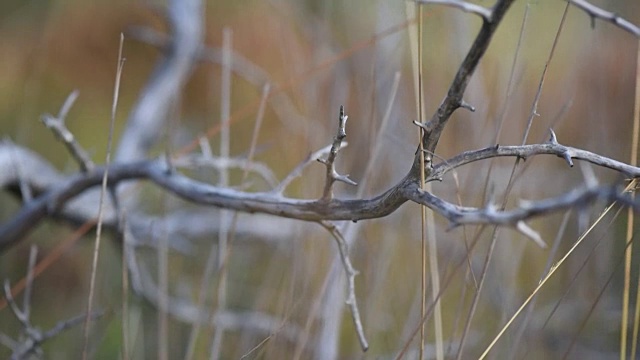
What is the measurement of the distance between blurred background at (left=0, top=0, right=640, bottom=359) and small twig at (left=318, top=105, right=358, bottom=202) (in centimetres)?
10

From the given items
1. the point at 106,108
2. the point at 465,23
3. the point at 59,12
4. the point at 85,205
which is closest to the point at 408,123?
the point at 465,23

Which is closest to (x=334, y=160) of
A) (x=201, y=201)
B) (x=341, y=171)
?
(x=201, y=201)

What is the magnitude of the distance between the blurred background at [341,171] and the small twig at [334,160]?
0.32 ft

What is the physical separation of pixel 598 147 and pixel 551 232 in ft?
0.99

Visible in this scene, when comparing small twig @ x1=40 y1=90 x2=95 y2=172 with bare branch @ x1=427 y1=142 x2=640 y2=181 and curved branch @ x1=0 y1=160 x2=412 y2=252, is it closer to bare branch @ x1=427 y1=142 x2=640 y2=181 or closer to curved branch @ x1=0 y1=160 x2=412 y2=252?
curved branch @ x1=0 y1=160 x2=412 y2=252

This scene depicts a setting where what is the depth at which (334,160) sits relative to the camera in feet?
1.55

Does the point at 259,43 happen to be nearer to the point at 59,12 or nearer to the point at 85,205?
the point at 59,12

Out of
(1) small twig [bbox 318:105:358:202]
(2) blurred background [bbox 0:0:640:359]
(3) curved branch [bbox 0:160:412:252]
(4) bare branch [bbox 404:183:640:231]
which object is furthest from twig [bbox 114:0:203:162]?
(4) bare branch [bbox 404:183:640:231]

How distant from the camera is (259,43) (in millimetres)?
2932

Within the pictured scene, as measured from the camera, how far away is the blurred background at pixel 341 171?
91cm

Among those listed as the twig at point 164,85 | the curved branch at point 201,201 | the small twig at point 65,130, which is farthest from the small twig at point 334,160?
the twig at point 164,85

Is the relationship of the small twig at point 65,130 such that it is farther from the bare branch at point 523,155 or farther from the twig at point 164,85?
the bare branch at point 523,155

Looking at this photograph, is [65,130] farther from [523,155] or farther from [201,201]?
[523,155]

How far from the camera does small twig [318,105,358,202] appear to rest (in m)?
0.44
